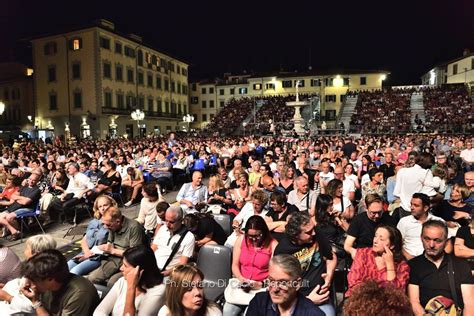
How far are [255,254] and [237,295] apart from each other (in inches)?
19.0

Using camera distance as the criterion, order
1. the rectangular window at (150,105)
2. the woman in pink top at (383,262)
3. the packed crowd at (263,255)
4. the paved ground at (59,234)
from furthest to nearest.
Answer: the rectangular window at (150,105)
the paved ground at (59,234)
the woman in pink top at (383,262)
the packed crowd at (263,255)

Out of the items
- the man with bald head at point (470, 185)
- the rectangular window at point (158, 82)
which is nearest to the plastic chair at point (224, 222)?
the man with bald head at point (470, 185)

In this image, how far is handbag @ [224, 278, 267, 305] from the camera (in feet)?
12.1

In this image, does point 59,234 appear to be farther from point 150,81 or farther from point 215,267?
point 150,81

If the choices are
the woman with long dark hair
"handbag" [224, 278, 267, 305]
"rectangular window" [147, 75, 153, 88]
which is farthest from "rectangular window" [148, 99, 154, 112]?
the woman with long dark hair

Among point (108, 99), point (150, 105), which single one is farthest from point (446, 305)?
point (150, 105)

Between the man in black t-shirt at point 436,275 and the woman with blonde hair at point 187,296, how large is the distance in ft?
5.85

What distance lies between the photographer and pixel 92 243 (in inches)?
207

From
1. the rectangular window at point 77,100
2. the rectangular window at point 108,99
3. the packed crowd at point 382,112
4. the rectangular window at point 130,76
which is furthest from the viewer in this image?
the rectangular window at point 130,76

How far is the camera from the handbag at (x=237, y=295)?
3.69 meters

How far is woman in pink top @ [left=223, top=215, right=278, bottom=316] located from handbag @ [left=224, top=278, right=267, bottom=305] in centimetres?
9

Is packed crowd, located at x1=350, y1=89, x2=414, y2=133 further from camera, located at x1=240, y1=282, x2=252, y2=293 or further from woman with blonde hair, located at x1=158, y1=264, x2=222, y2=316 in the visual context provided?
woman with blonde hair, located at x1=158, y1=264, x2=222, y2=316

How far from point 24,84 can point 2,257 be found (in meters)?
52.1

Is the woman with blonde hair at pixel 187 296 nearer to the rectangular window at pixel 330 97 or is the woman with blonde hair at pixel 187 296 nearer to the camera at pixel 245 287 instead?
the camera at pixel 245 287
